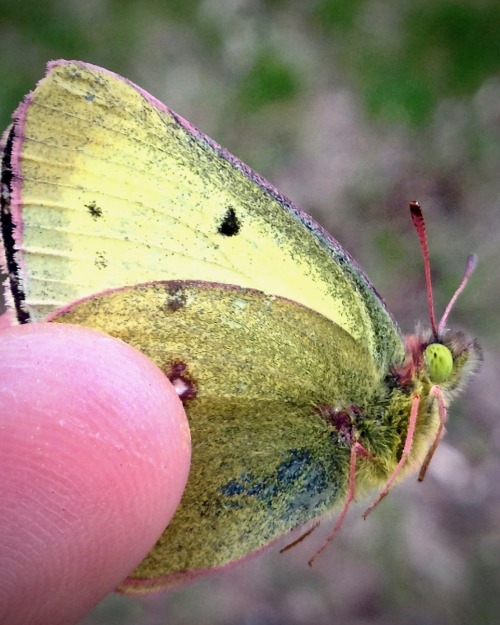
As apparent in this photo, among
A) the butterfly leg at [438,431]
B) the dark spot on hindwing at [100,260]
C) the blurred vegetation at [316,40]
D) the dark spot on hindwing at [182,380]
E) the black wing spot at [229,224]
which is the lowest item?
the butterfly leg at [438,431]

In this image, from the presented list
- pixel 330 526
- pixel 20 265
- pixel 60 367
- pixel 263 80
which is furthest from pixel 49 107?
pixel 263 80

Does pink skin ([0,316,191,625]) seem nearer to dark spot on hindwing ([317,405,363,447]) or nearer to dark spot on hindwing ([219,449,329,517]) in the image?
dark spot on hindwing ([219,449,329,517])

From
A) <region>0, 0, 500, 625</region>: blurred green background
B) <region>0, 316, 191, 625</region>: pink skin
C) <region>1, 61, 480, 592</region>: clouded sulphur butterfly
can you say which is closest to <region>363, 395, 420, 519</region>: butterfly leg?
<region>1, 61, 480, 592</region>: clouded sulphur butterfly

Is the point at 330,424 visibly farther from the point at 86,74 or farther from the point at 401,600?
the point at 401,600

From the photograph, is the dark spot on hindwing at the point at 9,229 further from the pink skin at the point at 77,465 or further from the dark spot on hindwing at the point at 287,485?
the dark spot on hindwing at the point at 287,485

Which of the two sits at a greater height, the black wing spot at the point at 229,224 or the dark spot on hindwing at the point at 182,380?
the black wing spot at the point at 229,224

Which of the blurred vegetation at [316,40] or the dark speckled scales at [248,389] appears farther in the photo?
the blurred vegetation at [316,40]

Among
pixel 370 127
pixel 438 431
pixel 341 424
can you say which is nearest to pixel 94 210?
pixel 341 424

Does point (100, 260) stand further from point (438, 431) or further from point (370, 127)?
point (370, 127)

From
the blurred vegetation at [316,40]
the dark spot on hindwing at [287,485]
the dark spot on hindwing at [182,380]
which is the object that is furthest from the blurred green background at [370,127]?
the dark spot on hindwing at [182,380]
